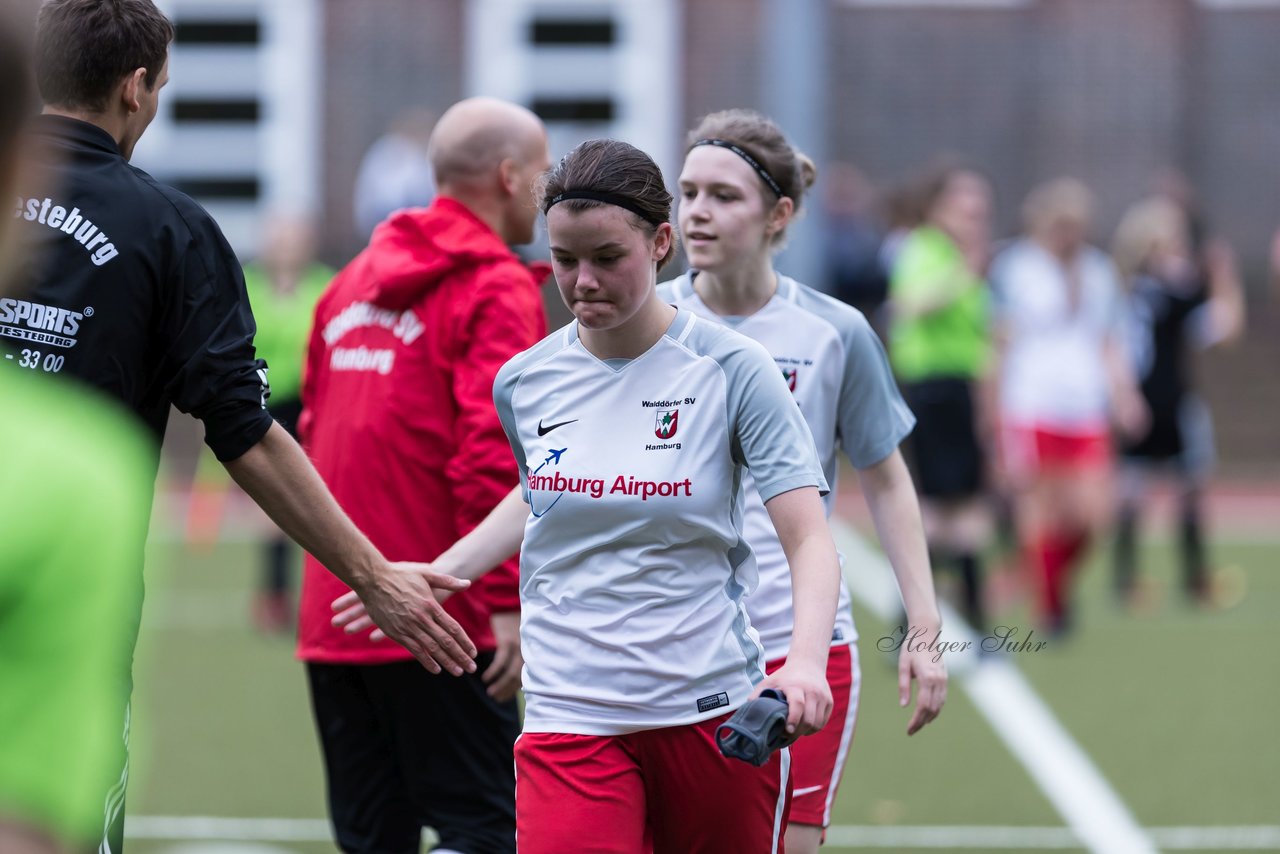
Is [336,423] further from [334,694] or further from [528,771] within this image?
[528,771]

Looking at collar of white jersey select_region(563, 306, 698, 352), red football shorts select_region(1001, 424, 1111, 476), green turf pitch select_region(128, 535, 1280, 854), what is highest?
collar of white jersey select_region(563, 306, 698, 352)

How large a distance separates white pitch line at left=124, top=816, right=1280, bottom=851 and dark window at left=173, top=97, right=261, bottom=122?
1598 centimetres

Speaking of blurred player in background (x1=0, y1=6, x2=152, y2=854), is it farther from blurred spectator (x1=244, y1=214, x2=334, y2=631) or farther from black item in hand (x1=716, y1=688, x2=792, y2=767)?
blurred spectator (x1=244, y1=214, x2=334, y2=631)

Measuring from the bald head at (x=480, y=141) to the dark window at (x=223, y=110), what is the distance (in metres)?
17.6

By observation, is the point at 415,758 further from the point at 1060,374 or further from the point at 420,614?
the point at 1060,374

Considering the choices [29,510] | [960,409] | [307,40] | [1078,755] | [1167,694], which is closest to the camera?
[29,510]

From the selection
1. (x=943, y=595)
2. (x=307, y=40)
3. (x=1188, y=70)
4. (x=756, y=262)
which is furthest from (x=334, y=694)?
(x=1188, y=70)

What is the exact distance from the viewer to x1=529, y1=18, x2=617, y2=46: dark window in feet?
70.3

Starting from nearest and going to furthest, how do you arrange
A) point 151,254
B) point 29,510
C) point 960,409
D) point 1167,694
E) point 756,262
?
point 29,510 < point 151,254 < point 756,262 < point 1167,694 < point 960,409

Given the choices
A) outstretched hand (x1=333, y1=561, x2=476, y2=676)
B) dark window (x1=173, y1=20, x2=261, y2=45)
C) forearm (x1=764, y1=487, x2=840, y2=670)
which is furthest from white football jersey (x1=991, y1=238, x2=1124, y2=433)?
dark window (x1=173, y1=20, x2=261, y2=45)

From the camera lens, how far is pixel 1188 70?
21.5 metres

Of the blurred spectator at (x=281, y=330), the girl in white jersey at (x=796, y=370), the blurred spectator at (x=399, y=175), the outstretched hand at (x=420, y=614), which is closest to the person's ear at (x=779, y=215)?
the girl in white jersey at (x=796, y=370)

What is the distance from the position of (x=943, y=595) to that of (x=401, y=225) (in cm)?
663

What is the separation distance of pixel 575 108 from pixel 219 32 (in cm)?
426
